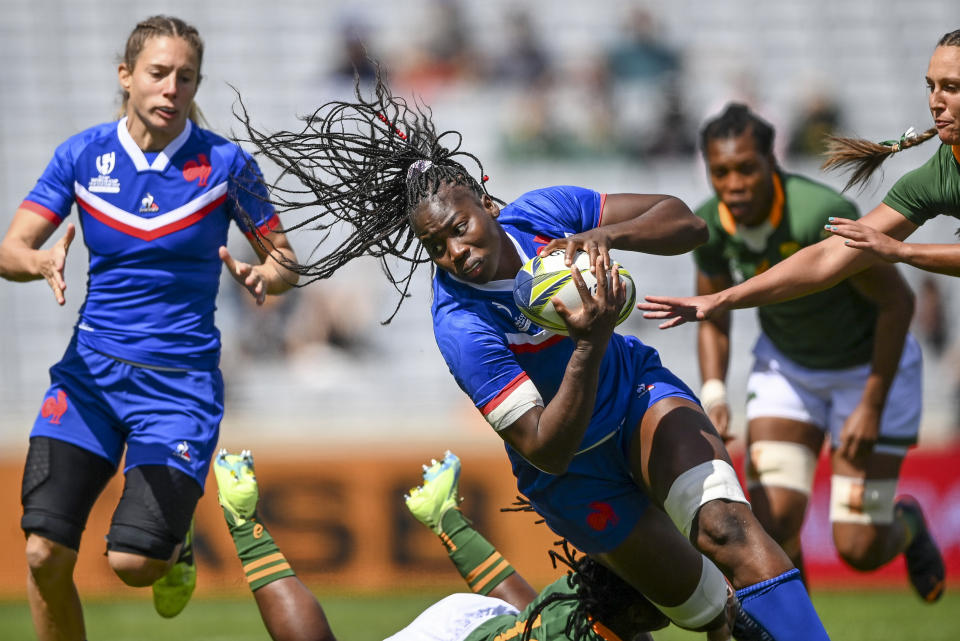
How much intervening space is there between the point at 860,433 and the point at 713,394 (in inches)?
29.3

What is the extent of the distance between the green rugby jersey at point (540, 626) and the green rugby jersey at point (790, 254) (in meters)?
2.33

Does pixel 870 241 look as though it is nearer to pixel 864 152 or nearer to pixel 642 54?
pixel 864 152

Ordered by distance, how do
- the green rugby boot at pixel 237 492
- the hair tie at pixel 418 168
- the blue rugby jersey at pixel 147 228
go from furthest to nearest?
the blue rugby jersey at pixel 147 228 → the green rugby boot at pixel 237 492 → the hair tie at pixel 418 168

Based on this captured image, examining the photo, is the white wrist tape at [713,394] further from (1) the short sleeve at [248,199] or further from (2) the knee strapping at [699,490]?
(1) the short sleeve at [248,199]

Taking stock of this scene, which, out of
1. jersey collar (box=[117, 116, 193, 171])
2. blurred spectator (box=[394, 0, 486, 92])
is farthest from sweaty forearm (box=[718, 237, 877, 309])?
blurred spectator (box=[394, 0, 486, 92])

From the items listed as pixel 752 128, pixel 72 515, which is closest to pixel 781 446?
pixel 752 128

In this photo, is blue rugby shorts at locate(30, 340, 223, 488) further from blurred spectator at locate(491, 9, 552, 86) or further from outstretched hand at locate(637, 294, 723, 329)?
blurred spectator at locate(491, 9, 552, 86)

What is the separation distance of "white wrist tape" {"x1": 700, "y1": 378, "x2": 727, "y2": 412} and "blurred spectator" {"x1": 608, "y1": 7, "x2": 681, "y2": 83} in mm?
8736

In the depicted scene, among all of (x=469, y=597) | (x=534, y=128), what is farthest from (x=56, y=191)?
(x=534, y=128)

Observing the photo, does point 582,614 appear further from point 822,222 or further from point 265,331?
point 265,331

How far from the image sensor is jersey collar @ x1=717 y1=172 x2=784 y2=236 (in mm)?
5801

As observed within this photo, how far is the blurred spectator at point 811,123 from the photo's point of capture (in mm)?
13461

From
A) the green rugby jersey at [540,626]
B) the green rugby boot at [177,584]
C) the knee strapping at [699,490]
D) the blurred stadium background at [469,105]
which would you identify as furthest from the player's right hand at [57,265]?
the blurred stadium background at [469,105]

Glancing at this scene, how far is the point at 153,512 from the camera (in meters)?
4.89
